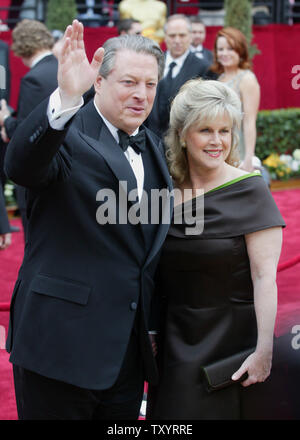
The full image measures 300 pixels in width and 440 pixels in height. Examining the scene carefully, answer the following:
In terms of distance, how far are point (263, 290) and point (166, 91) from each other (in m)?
3.76

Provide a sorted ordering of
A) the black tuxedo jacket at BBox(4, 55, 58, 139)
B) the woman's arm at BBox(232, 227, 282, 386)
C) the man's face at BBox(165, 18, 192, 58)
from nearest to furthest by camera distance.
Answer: the woman's arm at BBox(232, 227, 282, 386) < the black tuxedo jacket at BBox(4, 55, 58, 139) < the man's face at BBox(165, 18, 192, 58)

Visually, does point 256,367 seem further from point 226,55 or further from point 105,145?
point 226,55

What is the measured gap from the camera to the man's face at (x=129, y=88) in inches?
94.0

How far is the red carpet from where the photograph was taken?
331 centimetres

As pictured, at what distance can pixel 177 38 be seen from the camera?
6.54 metres

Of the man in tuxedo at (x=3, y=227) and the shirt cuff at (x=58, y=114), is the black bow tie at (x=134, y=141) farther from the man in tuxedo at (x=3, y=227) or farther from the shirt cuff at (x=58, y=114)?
the man in tuxedo at (x=3, y=227)

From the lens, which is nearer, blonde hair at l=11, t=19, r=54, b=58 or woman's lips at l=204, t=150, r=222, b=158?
woman's lips at l=204, t=150, r=222, b=158

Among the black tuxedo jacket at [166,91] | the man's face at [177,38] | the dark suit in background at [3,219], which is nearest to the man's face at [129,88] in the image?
the dark suit in background at [3,219]

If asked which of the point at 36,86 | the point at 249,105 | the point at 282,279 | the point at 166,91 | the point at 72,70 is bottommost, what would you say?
the point at 282,279

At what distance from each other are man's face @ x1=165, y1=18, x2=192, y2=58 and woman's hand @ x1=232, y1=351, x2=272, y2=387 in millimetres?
4375
